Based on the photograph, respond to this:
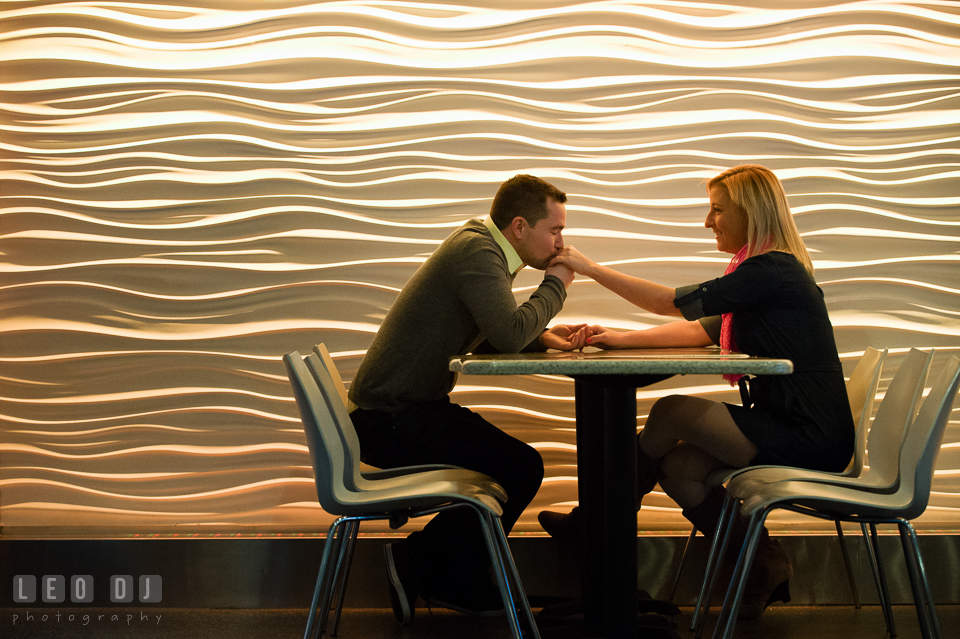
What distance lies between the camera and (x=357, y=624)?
256 cm

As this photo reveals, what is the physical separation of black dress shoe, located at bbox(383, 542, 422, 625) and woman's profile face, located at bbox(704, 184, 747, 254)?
1493 millimetres

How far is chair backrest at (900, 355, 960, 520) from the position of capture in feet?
5.97

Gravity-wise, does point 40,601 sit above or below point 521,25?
below

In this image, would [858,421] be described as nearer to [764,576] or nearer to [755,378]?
[755,378]

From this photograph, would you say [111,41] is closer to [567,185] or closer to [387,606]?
[567,185]

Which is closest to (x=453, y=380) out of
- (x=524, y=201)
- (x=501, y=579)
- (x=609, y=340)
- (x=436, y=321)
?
(x=436, y=321)

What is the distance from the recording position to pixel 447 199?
10.1ft

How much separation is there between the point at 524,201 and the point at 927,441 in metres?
1.33

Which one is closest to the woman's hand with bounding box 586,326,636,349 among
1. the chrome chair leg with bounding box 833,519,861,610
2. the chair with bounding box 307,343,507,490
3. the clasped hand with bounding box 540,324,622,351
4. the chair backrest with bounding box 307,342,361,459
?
the clasped hand with bounding box 540,324,622,351

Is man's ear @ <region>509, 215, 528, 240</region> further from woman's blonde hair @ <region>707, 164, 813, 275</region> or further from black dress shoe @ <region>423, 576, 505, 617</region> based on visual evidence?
black dress shoe @ <region>423, 576, 505, 617</region>

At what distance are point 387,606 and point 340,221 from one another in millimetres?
1552

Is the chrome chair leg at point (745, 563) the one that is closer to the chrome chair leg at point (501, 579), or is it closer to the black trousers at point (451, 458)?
the chrome chair leg at point (501, 579)

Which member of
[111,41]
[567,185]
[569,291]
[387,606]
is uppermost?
[111,41]

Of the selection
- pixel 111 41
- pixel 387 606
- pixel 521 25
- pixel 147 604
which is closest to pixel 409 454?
pixel 387 606
